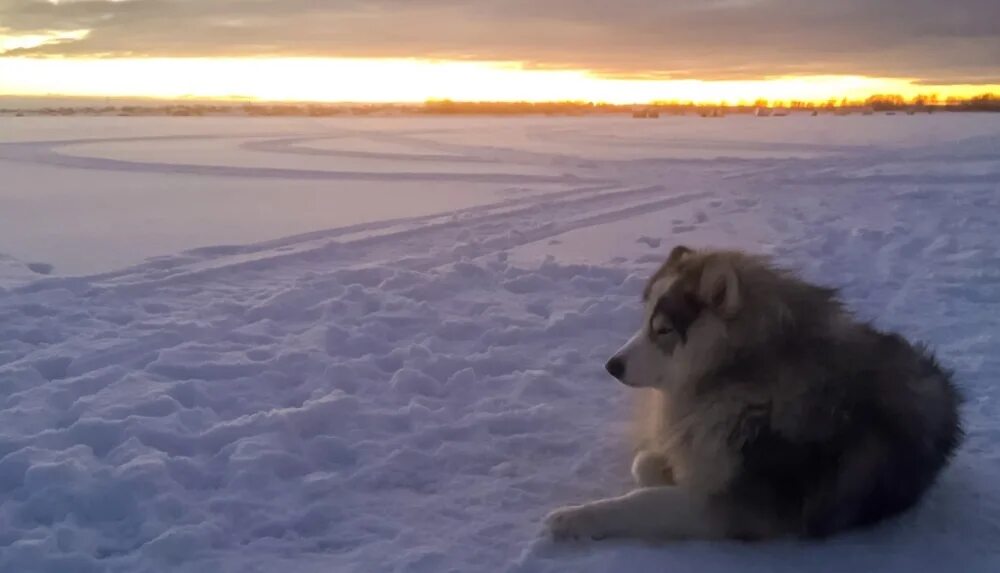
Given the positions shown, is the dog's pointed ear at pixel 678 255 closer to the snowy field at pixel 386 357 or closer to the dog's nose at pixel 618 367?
the dog's nose at pixel 618 367

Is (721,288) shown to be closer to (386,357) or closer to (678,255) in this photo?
(678,255)

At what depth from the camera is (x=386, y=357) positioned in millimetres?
5539

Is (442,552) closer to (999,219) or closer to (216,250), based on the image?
(216,250)

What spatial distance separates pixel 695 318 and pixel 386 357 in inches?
101

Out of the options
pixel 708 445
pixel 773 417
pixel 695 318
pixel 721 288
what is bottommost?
pixel 708 445

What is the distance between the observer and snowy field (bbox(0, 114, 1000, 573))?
3365 mm

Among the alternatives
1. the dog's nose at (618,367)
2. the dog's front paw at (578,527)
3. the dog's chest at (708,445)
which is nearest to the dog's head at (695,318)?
the dog's nose at (618,367)

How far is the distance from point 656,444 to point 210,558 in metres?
1.87

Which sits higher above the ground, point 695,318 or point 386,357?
point 695,318

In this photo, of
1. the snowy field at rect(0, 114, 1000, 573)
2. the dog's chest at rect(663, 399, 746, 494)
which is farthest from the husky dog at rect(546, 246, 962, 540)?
the snowy field at rect(0, 114, 1000, 573)

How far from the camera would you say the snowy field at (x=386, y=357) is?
3.37m

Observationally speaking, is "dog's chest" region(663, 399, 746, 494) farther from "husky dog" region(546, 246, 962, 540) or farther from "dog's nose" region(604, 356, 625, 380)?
"dog's nose" region(604, 356, 625, 380)

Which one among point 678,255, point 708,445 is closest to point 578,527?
point 708,445

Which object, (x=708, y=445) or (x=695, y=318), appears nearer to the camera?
(x=708, y=445)
